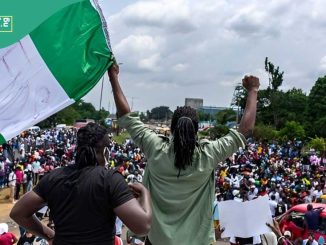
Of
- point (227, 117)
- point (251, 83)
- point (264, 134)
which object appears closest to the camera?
point (251, 83)

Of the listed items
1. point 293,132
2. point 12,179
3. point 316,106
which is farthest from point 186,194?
point 316,106

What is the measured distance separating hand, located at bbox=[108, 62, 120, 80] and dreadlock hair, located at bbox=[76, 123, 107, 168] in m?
0.59

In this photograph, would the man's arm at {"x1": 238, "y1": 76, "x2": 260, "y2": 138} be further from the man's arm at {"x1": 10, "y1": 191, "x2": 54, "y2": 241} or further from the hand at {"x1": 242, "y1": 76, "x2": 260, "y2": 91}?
the man's arm at {"x1": 10, "y1": 191, "x2": 54, "y2": 241}

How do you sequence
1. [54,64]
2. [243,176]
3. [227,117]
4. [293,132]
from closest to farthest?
[54,64] → [243,176] → [293,132] → [227,117]

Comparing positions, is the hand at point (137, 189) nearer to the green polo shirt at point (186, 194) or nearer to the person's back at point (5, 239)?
the green polo shirt at point (186, 194)

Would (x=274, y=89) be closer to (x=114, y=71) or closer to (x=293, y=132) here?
(x=293, y=132)

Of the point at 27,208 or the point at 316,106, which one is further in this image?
the point at 316,106

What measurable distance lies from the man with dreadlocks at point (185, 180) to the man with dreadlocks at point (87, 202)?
0.37 metres

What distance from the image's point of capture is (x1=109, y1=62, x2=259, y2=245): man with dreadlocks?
9.02ft

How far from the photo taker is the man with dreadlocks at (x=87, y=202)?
2320mm

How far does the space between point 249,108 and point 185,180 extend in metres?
0.53

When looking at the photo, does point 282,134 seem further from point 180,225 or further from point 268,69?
point 180,225

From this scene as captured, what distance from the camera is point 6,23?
3.40 metres

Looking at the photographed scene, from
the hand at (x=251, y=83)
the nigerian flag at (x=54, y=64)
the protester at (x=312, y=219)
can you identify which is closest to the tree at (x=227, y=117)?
the protester at (x=312, y=219)
